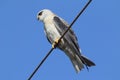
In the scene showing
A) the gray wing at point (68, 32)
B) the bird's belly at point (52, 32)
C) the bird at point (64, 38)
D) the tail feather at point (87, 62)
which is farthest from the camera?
the bird's belly at point (52, 32)

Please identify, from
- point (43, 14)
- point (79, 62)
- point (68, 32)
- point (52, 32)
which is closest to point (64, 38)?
point (68, 32)

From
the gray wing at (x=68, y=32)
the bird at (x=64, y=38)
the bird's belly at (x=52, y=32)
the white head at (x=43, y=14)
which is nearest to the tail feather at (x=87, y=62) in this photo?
the bird at (x=64, y=38)

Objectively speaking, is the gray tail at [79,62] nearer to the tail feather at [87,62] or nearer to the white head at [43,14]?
the tail feather at [87,62]

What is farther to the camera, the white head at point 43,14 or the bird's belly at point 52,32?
the white head at point 43,14

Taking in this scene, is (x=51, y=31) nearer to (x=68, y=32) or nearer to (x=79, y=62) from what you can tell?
(x=68, y=32)

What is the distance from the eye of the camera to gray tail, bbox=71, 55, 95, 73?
34.3 feet

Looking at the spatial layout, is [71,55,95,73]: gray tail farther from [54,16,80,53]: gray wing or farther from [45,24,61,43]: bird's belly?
[45,24,61,43]: bird's belly

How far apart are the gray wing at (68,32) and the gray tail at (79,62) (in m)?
0.24

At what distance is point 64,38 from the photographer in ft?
39.1

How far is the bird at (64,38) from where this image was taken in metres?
11.3

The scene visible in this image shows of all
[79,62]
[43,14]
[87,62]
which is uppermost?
[43,14]

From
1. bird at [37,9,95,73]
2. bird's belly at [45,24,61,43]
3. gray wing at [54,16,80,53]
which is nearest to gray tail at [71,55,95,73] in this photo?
bird at [37,9,95,73]

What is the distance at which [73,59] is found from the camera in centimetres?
1160

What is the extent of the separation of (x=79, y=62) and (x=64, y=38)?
83 cm
